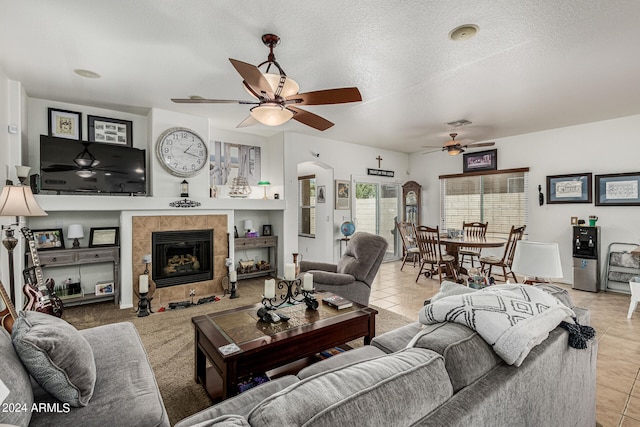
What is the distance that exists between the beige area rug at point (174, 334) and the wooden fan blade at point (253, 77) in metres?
2.17

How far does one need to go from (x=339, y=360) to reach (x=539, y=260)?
4.92 feet

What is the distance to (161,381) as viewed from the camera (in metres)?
2.21

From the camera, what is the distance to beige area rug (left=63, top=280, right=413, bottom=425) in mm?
2008

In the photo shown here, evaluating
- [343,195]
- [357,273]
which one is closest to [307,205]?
[343,195]

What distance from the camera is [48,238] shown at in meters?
3.69

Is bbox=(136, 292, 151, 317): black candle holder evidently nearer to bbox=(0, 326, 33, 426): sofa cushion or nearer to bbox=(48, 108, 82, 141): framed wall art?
bbox=(48, 108, 82, 141): framed wall art

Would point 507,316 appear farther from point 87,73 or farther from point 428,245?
point 428,245

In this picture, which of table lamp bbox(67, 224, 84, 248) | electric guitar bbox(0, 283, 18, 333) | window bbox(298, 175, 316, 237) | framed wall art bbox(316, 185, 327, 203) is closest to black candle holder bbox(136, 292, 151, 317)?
table lamp bbox(67, 224, 84, 248)

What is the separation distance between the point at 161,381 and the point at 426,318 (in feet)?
6.71

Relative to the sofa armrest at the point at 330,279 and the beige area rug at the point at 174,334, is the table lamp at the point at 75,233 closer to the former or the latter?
the beige area rug at the point at 174,334

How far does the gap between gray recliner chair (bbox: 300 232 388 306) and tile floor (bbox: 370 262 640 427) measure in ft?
2.30

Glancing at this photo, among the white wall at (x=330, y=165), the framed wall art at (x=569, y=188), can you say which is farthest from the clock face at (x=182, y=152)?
the framed wall art at (x=569, y=188)

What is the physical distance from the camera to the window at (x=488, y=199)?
18.6 ft

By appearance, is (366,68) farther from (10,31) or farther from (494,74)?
(10,31)
